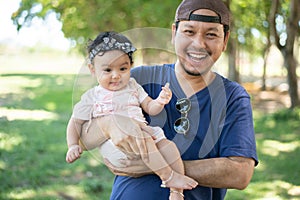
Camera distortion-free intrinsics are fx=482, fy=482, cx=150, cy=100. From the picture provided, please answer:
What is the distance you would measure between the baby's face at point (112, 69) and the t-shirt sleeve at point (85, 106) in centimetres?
9

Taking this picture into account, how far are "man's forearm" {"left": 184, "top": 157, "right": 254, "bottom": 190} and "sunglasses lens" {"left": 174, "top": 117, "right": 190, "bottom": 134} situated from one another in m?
0.16

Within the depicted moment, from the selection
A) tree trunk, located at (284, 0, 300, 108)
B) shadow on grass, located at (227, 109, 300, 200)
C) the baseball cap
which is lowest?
shadow on grass, located at (227, 109, 300, 200)

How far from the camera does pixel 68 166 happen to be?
7293 mm

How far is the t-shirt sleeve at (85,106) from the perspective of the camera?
2234 mm

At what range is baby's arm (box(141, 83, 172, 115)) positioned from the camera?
2.14 meters

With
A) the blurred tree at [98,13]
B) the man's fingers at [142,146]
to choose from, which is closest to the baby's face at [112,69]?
the man's fingers at [142,146]

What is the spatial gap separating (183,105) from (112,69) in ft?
1.32

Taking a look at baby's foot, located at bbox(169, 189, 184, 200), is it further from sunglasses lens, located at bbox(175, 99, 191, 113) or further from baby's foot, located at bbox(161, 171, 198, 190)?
sunglasses lens, located at bbox(175, 99, 191, 113)

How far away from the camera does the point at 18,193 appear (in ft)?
19.0

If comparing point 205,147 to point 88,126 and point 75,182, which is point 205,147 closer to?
point 88,126

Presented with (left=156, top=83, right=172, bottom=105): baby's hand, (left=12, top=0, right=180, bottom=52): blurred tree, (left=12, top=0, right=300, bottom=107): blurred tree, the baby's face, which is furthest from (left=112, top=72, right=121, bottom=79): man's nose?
(left=12, top=0, right=180, bottom=52): blurred tree

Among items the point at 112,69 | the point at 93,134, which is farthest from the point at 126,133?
the point at 112,69

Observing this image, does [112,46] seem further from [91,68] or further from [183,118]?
[183,118]

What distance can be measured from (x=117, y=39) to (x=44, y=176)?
188 inches
